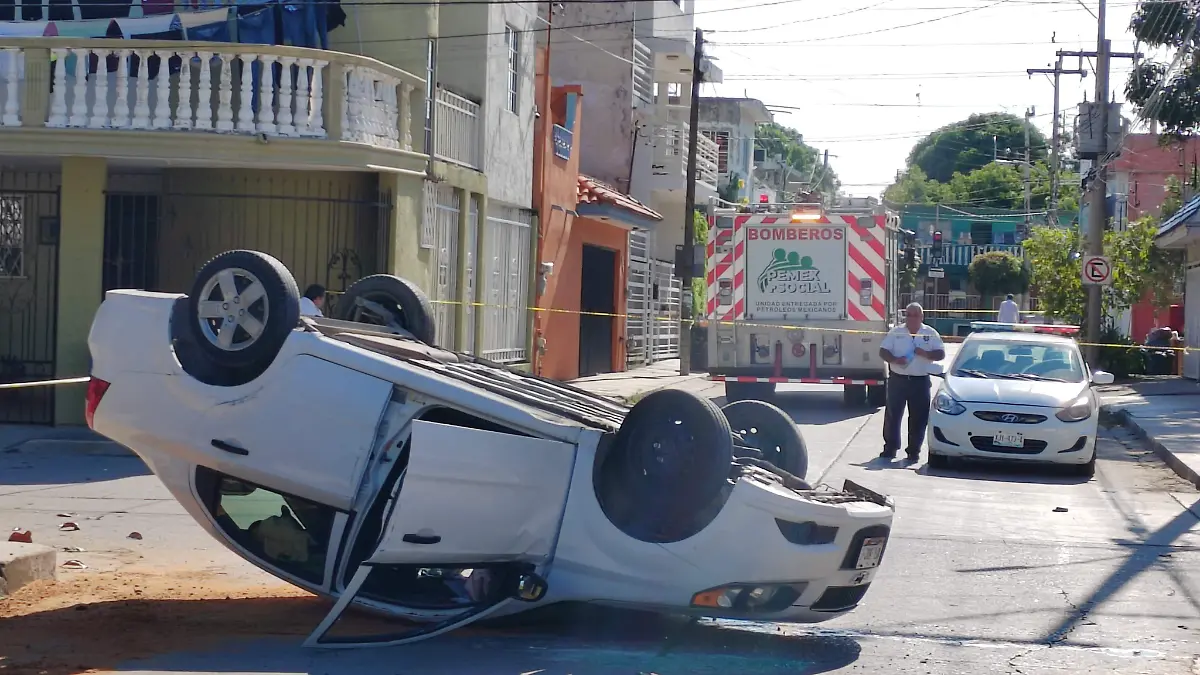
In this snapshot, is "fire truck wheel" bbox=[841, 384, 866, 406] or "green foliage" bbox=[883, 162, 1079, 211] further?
"green foliage" bbox=[883, 162, 1079, 211]

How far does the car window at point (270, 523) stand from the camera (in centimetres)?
682

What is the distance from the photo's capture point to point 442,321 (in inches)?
742

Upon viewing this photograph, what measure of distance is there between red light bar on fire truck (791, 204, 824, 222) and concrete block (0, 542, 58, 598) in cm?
1448

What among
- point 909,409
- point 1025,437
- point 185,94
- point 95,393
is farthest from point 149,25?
point 95,393

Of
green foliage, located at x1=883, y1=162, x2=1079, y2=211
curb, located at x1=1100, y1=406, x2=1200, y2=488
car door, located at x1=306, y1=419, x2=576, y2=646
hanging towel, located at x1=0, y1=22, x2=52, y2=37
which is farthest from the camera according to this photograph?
green foliage, located at x1=883, y1=162, x2=1079, y2=211

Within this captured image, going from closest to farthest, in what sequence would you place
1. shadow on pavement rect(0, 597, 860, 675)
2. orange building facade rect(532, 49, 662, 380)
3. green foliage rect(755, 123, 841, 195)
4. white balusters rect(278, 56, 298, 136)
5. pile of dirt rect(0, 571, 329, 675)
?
shadow on pavement rect(0, 597, 860, 675)
pile of dirt rect(0, 571, 329, 675)
white balusters rect(278, 56, 298, 136)
orange building facade rect(532, 49, 662, 380)
green foliage rect(755, 123, 841, 195)

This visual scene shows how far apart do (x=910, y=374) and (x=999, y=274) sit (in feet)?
169

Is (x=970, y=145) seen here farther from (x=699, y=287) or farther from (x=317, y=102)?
(x=317, y=102)

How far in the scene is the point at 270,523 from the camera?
6.93 meters

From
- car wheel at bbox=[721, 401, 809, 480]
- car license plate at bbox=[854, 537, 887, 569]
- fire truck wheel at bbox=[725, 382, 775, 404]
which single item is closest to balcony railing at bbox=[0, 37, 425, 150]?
fire truck wheel at bbox=[725, 382, 775, 404]

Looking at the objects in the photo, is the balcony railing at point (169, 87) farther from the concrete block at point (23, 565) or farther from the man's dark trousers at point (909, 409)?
the concrete block at point (23, 565)

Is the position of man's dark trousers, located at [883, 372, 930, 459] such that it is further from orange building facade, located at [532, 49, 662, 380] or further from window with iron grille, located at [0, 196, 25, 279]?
window with iron grille, located at [0, 196, 25, 279]

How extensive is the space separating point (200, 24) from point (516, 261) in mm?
7096

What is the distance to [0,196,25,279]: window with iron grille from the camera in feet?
56.6
